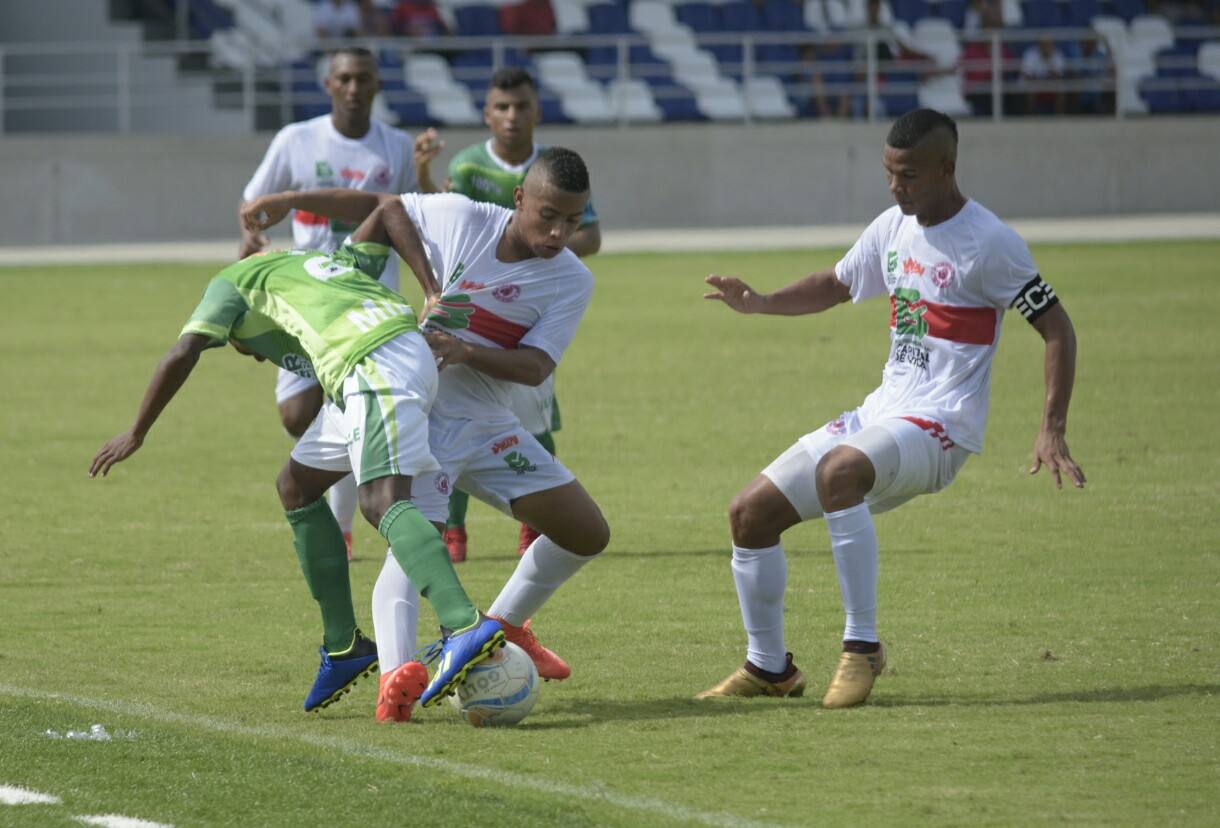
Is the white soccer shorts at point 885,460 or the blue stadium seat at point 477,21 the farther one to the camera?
the blue stadium seat at point 477,21

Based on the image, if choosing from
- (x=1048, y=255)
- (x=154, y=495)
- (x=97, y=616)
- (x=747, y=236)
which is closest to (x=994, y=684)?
(x=97, y=616)

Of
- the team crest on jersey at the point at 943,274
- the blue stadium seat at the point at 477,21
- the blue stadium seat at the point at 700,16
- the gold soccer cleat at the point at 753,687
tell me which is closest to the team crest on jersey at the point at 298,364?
the gold soccer cleat at the point at 753,687

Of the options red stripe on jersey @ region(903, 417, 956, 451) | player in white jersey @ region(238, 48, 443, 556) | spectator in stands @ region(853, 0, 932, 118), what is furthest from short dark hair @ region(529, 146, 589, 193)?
spectator in stands @ region(853, 0, 932, 118)

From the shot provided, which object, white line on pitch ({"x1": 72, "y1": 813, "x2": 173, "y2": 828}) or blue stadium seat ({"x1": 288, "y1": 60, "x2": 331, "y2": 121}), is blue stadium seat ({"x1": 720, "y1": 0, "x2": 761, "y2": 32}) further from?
white line on pitch ({"x1": 72, "y1": 813, "x2": 173, "y2": 828})

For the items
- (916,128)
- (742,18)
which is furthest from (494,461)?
(742,18)

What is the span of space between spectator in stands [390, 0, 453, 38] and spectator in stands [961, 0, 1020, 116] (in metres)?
8.99

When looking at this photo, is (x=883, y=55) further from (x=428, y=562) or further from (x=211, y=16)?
(x=428, y=562)

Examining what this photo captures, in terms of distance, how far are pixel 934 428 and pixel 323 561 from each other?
206 cm

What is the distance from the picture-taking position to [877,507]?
20.0 feet

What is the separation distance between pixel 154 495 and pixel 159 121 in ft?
72.3

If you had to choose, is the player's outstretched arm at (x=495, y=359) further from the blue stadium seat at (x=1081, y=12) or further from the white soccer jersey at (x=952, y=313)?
the blue stadium seat at (x=1081, y=12)

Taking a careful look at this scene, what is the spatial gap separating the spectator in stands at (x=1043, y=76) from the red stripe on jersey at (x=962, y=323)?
78.6 feet

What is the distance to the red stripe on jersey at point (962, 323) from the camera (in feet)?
19.4

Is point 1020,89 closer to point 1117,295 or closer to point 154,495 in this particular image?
point 1117,295
